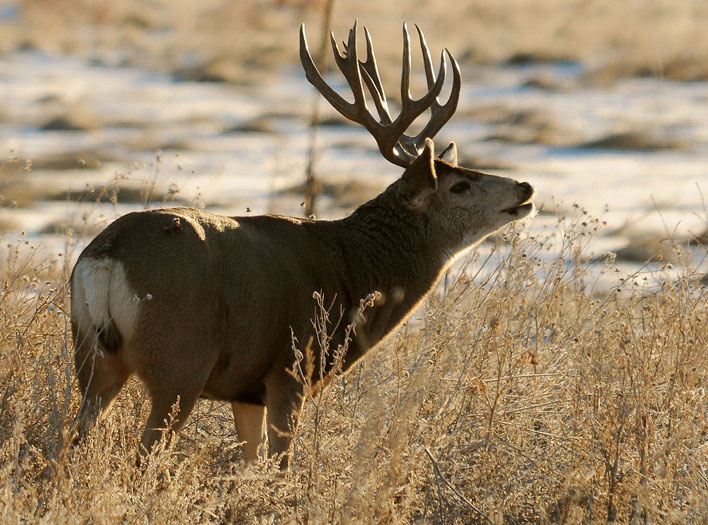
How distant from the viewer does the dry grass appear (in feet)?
16.4

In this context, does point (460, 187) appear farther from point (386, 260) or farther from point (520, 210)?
point (386, 260)

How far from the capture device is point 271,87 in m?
25.8

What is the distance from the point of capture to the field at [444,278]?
5430mm

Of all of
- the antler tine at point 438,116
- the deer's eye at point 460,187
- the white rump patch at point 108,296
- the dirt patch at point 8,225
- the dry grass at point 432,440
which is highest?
the antler tine at point 438,116

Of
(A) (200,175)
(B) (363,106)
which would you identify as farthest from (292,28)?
(B) (363,106)

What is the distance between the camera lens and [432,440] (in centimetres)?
604

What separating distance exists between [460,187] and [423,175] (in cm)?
27

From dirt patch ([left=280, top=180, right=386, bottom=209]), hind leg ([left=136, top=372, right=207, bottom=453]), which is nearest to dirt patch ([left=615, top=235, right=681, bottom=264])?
dirt patch ([left=280, top=180, right=386, bottom=209])

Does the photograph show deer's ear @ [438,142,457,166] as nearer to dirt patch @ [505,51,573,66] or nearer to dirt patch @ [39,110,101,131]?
dirt patch @ [39,110,101,131]

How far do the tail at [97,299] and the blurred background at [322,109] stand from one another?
1944mm

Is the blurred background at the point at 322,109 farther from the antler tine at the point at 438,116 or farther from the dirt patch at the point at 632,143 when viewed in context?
the antler tine at the point at 438,116

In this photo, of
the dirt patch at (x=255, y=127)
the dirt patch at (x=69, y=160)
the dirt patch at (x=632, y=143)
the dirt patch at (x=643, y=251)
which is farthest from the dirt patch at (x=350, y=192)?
the dirt patch at (x=632, y=143)

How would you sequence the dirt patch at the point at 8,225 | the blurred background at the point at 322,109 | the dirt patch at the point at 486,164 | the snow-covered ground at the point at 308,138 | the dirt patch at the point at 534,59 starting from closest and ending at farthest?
the dirt patch at the point at 8,225 < the blurred background at the point at 322,109 < the snow-covered ground at the point at 308,138 < the dirt patch at the point at 486,164 < the dirt patch at the point at 534,59

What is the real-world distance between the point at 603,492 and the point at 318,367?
63.4 inches
